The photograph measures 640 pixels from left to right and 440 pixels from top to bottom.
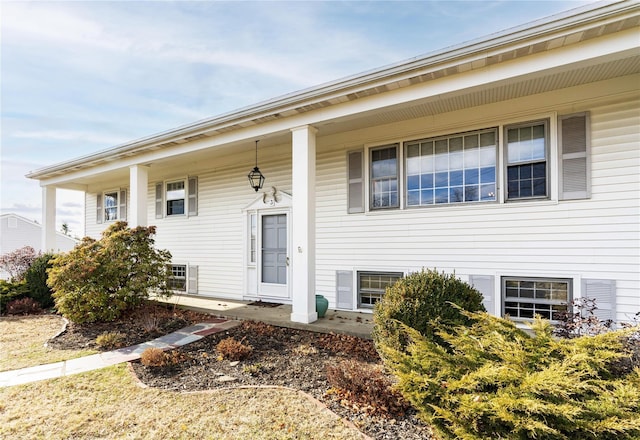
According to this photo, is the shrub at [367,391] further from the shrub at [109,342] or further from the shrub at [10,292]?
the shrub at [10,292]

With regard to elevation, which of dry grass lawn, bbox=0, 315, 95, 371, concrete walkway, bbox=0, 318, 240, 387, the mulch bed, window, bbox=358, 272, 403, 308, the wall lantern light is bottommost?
dry grass lawn, bbox=0, 315, 95, 371

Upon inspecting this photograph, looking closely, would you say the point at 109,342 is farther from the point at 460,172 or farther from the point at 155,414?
the point at 460,172

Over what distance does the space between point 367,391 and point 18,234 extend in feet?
72.2

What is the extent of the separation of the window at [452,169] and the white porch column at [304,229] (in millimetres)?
1896

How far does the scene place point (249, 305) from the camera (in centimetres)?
696

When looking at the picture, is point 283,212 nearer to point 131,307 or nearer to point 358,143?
point 358,143

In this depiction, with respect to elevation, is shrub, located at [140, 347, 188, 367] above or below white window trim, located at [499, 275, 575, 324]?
below

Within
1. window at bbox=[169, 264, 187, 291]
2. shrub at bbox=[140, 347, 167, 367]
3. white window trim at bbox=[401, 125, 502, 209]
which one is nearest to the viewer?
shrub at bbox=[140, 347, 167, 367]

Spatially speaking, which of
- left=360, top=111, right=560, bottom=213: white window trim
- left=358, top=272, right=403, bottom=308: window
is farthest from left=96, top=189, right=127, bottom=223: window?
left=360, top=111, right=560, bottom=213: white window trim

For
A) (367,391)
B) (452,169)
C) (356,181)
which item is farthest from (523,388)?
(356,181)

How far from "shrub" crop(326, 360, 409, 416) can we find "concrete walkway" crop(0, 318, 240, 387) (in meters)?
2.61

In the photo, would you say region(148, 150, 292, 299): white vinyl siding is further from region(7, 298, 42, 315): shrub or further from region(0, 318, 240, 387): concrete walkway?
region(7, 298, 42, 315): shrub

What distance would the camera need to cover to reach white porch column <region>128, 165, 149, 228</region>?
7.47 m

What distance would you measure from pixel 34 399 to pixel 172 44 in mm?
7053
